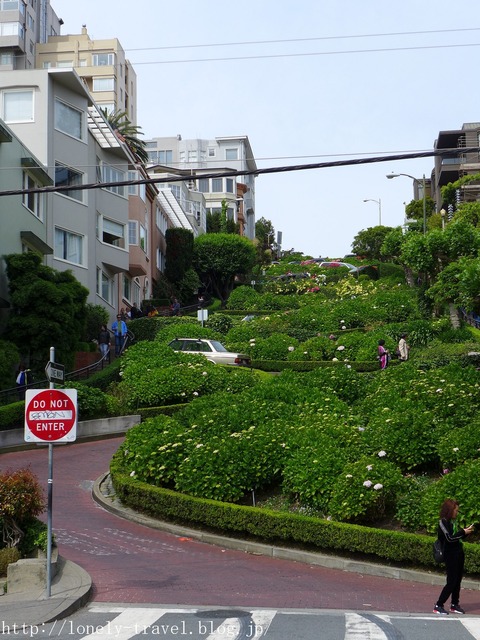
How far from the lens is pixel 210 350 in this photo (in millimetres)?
37656

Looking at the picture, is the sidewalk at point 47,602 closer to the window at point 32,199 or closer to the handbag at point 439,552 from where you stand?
the handbag at point 439,552

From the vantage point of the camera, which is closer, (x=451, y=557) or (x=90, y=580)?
(x=451, y=557)

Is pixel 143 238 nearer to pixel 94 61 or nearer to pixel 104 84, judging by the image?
pixel 104 84

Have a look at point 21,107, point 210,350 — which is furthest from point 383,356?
point 21,107

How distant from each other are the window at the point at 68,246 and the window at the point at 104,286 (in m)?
2.83

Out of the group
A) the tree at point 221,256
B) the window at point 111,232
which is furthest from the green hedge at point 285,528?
the tree at point 221,256

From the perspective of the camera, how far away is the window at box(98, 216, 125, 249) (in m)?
46.8

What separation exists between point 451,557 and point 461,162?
9338cm

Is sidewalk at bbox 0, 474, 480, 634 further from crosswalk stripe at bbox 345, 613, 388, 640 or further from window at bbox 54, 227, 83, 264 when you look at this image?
window at bbox 54, 227, 83, 264

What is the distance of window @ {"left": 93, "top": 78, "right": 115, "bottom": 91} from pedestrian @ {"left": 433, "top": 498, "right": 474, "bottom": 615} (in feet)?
294

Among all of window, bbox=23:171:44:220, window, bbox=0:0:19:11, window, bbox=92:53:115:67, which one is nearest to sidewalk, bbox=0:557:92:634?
window, bbox=23:171:44:220

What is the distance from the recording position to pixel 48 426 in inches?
516

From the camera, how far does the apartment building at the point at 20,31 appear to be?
90.5m

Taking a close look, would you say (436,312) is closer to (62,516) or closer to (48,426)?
(62,516)
